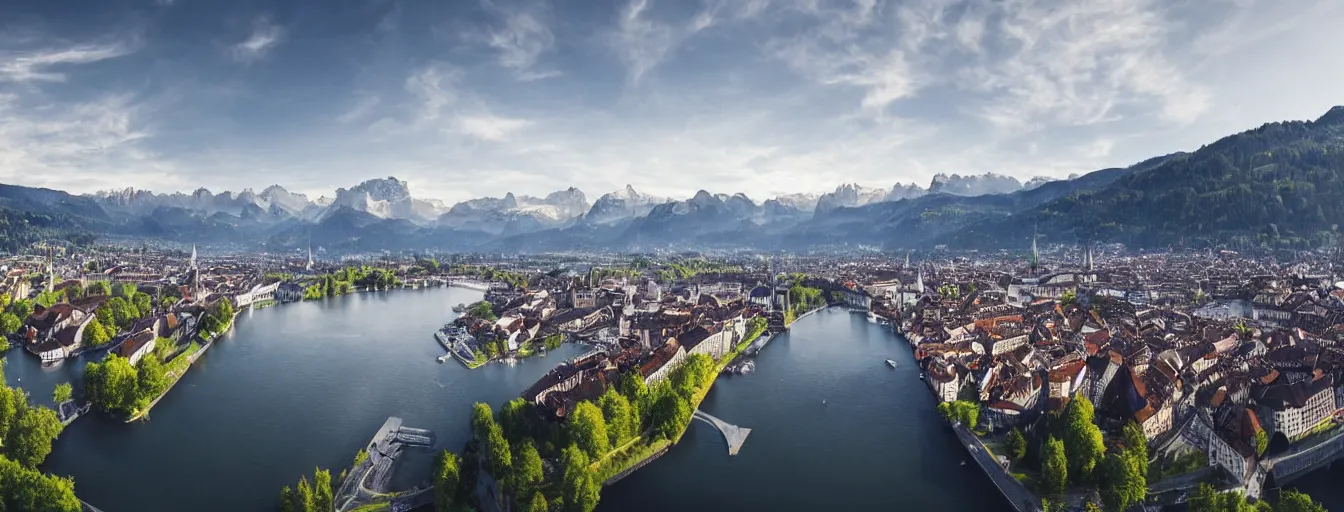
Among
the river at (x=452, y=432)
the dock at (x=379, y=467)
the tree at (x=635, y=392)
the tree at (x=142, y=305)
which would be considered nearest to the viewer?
the dock at (x=379, y=467)

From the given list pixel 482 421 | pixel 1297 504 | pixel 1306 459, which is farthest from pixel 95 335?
pixel 1306 459

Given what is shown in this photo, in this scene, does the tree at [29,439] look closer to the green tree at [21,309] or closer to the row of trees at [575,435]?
the row of trees at [575,435]

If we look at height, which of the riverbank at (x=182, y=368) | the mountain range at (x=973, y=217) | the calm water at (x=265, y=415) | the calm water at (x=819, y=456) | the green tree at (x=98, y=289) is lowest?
the calm water at (x=819, y=456)

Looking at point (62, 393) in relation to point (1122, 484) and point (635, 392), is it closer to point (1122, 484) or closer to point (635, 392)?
point (635, 392)

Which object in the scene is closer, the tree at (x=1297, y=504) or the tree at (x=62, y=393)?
the tree at (x=1297, y=504)

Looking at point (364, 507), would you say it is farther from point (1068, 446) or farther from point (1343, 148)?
point (1343, 148)

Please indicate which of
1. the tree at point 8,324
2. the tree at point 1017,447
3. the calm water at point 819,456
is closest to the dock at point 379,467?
the calm water at point 819,456

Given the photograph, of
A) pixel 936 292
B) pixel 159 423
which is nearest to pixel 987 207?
pixel 936 292
